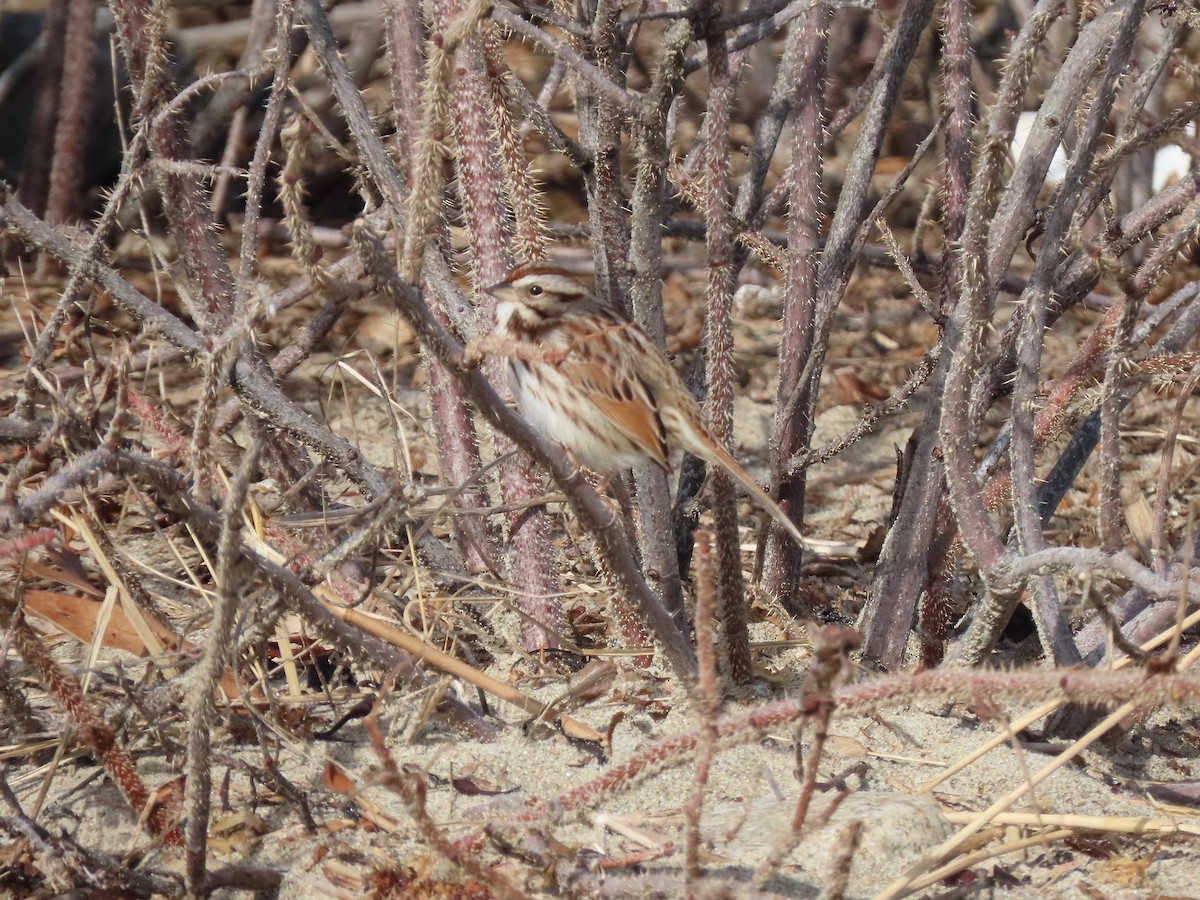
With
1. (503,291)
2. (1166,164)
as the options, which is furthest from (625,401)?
(1166,164)

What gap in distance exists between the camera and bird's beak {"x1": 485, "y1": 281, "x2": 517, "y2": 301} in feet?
10.1

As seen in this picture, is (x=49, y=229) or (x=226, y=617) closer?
(x=226, y=617)

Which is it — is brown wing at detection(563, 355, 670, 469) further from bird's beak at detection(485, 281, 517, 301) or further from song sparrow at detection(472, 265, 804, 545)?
bird's beak at detection(485, 281, 517, 301)

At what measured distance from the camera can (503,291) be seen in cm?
307

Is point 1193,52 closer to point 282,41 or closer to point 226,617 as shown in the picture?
point 282,41

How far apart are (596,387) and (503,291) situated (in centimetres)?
32

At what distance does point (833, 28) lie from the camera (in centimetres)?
657

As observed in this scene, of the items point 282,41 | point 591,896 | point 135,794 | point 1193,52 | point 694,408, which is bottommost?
point 591,896

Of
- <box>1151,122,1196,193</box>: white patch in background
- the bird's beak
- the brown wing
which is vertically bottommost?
the brown wing

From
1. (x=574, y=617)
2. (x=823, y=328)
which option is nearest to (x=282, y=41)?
(x=823, y=328)

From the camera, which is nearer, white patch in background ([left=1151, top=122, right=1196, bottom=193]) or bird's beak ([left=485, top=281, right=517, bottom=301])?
bird's beak ([left=485, top=281, right=517, bottom=301])

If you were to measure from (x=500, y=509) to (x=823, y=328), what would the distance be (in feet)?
2.82

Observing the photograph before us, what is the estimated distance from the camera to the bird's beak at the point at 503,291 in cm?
307

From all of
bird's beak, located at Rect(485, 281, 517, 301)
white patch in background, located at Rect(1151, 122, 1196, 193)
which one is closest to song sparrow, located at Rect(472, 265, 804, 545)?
bird's beak, located at Rect(485, 281, 517, 301)
